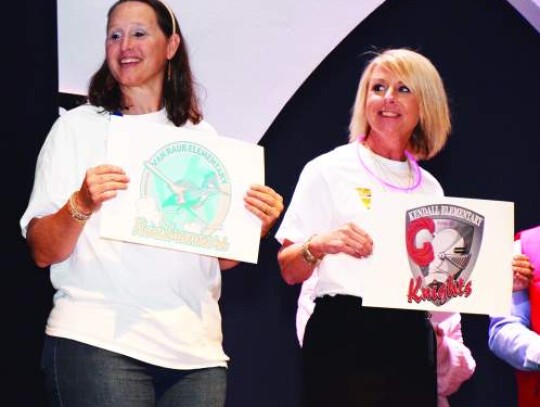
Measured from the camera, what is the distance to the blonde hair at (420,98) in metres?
2.81

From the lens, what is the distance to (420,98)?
9.25 ft

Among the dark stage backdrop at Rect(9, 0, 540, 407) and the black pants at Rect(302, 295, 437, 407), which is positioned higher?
the dark stage backdrop at Rect(9, 0, 540, 407)

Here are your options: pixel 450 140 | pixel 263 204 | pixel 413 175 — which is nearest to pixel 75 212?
pixel 263 204

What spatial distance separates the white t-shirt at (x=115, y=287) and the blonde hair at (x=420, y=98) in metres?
0.99

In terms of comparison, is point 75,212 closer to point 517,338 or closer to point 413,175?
point 413,175

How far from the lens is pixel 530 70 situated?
12.2 ft

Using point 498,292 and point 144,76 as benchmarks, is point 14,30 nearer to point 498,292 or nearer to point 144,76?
point 144,76

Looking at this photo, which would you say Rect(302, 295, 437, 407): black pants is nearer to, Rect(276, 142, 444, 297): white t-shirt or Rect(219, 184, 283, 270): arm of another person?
Rect(276, 142, 444, 297): white t-shirt

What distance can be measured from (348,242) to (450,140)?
1378mm

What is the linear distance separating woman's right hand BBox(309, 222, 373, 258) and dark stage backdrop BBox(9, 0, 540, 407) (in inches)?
35.9

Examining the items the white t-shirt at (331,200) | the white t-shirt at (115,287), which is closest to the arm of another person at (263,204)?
the white t-shirt at (115,287)

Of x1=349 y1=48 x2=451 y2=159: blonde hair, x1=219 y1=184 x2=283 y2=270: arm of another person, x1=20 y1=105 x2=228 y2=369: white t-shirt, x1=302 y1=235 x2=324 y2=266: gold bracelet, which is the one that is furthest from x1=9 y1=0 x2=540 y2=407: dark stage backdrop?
x1=20 y1=105 x2=228 y2=369: white t-shirt

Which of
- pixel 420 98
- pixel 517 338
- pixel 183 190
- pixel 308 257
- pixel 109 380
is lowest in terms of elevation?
pixel 109 380

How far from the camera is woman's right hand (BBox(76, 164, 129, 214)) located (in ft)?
6.33
